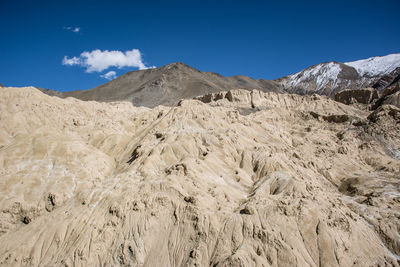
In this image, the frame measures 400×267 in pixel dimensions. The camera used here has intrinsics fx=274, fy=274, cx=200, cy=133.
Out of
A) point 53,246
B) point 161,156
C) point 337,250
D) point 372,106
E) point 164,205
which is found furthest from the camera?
point 372,106

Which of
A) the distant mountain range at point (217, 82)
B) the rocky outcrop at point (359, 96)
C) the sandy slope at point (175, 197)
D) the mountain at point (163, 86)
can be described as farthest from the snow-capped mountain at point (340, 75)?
the sandy slope at point (175, 197)

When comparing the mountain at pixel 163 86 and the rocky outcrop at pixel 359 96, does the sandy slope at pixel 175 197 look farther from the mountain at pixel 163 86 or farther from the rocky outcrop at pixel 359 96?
the mountain at pixel 163 86

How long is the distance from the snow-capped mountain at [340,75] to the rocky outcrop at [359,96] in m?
79.8

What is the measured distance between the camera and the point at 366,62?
6831 inches

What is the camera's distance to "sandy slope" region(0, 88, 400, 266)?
1586 cm

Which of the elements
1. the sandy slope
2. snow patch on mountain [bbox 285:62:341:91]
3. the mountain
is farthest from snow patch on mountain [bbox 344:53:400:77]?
the sandy slope

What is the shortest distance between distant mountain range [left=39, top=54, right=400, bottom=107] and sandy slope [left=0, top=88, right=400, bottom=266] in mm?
89109

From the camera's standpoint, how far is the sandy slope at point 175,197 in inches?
624

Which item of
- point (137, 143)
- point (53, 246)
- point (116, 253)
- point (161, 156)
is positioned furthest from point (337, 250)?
point (137, 143)

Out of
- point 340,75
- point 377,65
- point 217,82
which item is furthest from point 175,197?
point 377,65

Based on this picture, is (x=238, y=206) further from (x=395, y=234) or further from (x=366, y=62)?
(x=366, y=62)

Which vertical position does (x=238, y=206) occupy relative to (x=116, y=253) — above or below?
above

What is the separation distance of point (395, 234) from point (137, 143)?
21641 mm

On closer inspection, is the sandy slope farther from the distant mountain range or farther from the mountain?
the distant mountain range
